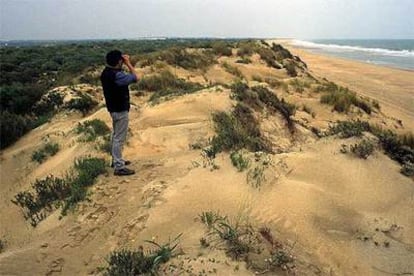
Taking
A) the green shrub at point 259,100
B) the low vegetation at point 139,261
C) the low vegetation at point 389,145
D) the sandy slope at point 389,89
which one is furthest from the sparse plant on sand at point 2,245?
the sandy slope at point 389,89

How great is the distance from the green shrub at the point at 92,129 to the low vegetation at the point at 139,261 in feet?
15.0

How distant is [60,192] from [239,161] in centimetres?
250

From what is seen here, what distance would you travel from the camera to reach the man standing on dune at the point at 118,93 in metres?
6.48

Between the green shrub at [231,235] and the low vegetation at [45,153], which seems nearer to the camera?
the green shrub at [231,235]

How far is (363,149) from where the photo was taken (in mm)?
6230

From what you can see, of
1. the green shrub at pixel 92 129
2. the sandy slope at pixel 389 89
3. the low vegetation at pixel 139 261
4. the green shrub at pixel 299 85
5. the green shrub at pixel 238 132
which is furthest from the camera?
the green shrub at pixel 299 85

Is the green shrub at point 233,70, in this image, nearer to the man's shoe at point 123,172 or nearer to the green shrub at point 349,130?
the green shrub at point 349,130

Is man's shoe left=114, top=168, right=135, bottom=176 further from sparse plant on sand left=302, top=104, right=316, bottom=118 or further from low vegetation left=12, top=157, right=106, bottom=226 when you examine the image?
sparse plant on sand left=302, top=104, right=316, bottom=118

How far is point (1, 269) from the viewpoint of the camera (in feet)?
15.2

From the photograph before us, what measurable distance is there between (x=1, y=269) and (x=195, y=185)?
2.22m

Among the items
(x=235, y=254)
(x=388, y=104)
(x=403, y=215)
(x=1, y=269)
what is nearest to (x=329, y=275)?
(x=235, y=254)

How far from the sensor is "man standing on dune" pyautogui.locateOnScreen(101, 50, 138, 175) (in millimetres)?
6480

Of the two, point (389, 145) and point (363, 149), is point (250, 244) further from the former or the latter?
point (389, 145)

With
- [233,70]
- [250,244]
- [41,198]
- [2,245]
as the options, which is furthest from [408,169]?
[233,70]
